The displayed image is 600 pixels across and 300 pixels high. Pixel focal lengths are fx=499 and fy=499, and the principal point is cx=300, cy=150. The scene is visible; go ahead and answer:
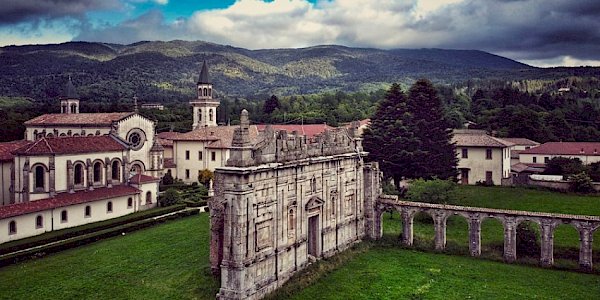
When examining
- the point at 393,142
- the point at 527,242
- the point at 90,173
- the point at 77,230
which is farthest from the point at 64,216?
the point at 527,242

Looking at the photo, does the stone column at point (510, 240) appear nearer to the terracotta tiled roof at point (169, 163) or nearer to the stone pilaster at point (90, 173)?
the stone pilaster at point (90, 173)

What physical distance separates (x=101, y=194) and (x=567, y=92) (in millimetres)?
120677

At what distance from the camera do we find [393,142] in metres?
49.9

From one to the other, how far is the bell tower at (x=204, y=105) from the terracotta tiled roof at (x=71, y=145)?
27915mm

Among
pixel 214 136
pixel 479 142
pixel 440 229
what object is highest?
pixel 214 136

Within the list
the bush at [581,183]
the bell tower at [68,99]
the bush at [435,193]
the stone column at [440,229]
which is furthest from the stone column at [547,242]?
the bell tower at [68,99]

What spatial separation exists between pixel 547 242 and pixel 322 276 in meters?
12.5

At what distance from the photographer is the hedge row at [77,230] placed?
32375 mm

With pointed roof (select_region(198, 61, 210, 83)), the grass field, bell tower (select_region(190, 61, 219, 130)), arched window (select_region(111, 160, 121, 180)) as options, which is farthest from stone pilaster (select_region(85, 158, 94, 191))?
Answer: pointed roof (select_region(198, 61, 210, 83))

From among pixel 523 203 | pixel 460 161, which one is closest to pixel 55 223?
pixel 523 203

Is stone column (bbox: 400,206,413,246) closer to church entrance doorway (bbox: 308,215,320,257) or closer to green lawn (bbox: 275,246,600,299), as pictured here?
green lawn (bbox: 275,246,600,299)

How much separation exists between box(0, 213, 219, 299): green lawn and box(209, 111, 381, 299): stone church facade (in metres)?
2.18

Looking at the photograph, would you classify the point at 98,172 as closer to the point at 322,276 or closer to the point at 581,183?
the point at 322,276

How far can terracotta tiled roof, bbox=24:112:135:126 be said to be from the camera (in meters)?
52.0
